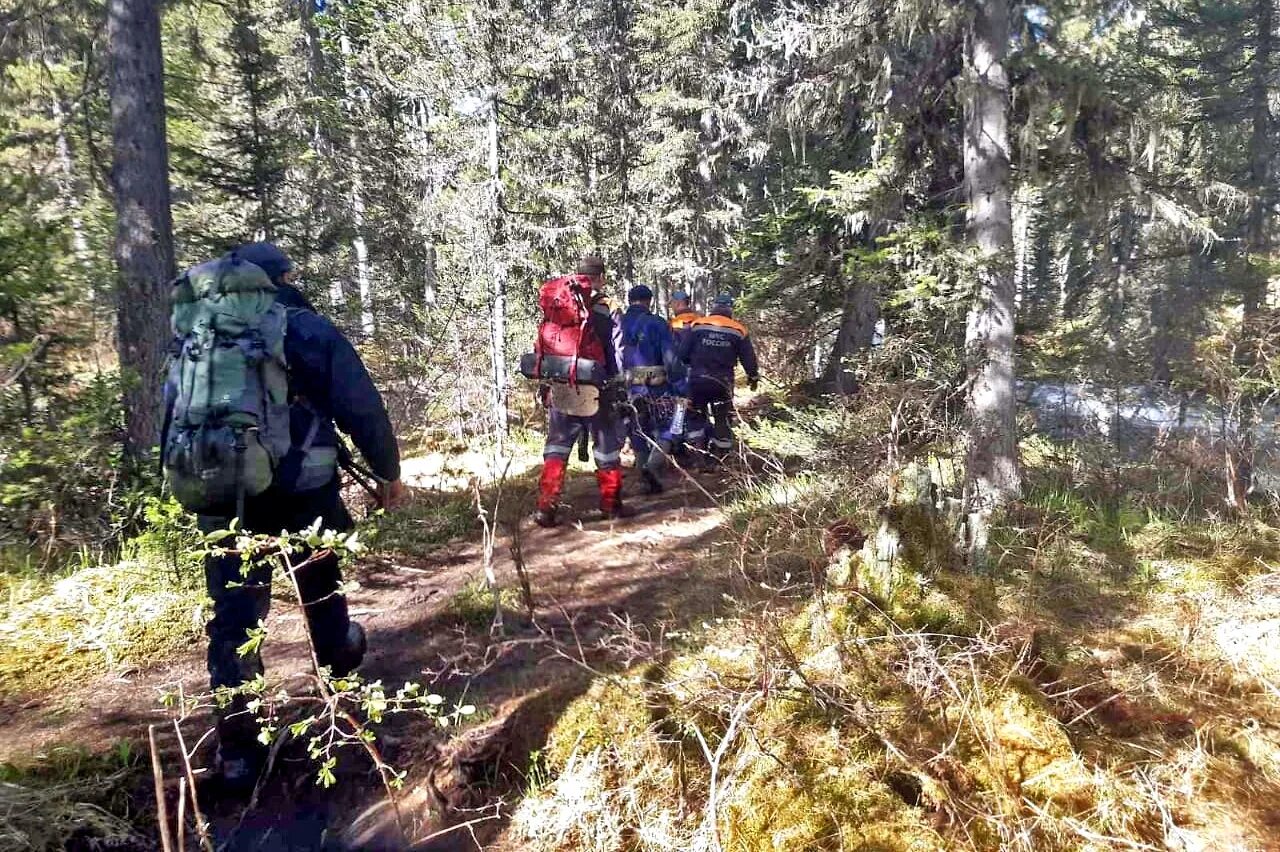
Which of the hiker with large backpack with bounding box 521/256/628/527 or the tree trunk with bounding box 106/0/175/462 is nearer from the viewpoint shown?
the tree trunk with bounding box 106/0/175/462

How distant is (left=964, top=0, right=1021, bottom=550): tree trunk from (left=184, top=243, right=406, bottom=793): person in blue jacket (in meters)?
4.40

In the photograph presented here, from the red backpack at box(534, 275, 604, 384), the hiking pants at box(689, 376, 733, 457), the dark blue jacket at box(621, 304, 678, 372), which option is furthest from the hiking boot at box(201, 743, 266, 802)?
the hiking pants at box(689, 376, 733, 457)

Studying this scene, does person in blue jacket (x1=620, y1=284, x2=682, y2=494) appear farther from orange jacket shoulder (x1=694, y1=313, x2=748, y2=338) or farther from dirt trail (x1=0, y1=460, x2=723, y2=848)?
Result: dirt trail (x1=0, y1=460, x2=723, y2=848)

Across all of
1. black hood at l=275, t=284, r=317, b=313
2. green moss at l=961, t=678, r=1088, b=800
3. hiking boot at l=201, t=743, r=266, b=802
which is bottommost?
hiking boot at l=201, t=743, r=266, b=802

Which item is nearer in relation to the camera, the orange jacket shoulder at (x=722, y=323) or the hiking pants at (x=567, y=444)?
the hiking pants at (x=567, y=444)

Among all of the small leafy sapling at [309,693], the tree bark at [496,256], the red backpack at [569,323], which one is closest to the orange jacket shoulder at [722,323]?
the red backpack at [569,323]

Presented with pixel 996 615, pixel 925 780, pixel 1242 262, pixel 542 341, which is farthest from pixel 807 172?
pixel 925 780

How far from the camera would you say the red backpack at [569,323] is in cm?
626

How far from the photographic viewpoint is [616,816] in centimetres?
263

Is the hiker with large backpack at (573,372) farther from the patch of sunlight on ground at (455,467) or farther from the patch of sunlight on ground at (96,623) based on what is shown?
the patch of sunlight on ground at (96,623)

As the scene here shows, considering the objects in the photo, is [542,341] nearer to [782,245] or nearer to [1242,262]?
[782,245]

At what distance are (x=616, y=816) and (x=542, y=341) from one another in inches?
178

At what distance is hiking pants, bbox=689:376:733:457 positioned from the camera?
29.3 ft

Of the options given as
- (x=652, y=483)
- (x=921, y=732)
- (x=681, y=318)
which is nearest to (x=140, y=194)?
(x=652, y=483)
